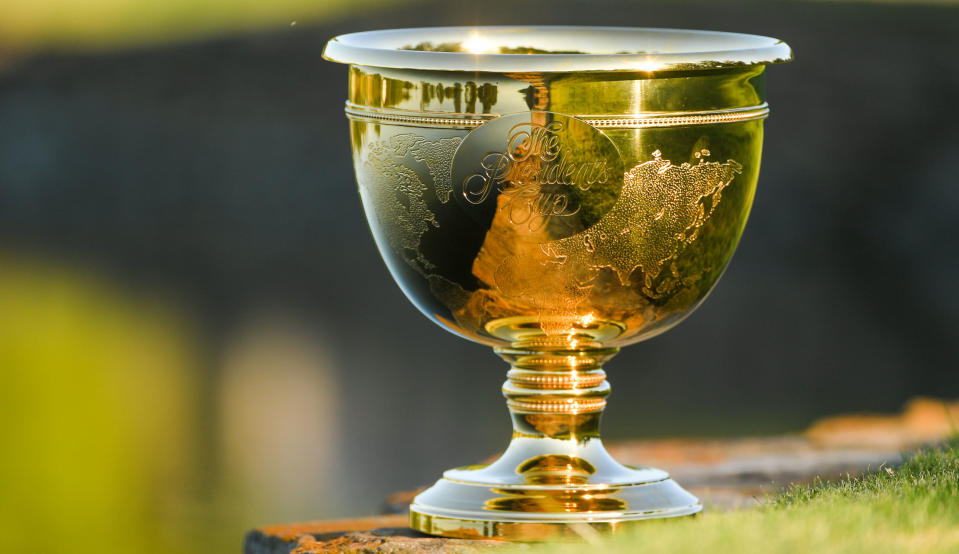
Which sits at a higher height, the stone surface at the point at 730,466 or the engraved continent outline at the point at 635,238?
the engraved continent outline at the point at 635,238

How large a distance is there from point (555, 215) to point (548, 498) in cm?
42

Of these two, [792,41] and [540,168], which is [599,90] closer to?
[540,168]

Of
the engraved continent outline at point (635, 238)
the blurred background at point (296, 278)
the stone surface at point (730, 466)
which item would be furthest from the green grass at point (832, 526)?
the blurred background at point (296, 278)

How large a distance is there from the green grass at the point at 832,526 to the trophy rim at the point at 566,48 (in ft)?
2.07

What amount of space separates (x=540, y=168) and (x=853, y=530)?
2.09 ft

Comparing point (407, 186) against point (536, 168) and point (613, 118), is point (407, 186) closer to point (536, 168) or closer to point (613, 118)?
point (536, 168)

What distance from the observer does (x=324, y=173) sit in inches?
294

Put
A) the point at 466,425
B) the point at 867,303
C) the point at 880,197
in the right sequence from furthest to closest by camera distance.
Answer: the point at 880,197 < the point at 867,303 < the point at 466,425

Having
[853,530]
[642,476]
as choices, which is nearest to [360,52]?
[642,476]

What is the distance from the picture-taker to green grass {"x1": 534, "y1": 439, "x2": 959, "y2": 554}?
1.55m

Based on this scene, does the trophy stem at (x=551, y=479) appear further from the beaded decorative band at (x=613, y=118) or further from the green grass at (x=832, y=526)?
the beaded decorative band at (x=613, y=118)

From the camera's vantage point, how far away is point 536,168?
183 centimetres

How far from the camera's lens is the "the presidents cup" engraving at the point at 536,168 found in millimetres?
1815

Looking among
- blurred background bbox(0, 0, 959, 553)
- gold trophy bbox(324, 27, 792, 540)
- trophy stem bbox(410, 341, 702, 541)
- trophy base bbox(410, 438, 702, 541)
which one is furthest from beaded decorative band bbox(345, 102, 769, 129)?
blurred background bbox(0, 0, 959, 553)
